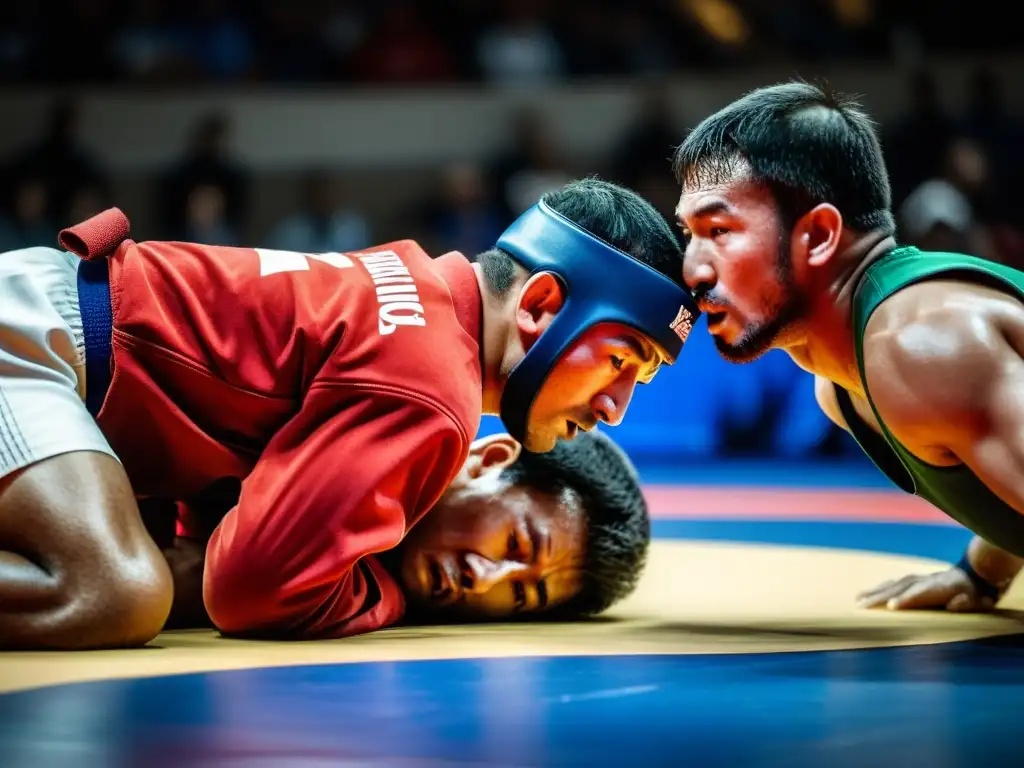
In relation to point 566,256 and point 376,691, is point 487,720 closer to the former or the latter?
point 376,691

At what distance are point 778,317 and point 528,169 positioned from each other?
7915 millimetres

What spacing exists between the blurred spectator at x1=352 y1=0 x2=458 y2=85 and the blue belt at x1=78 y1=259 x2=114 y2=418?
8955 millimetres

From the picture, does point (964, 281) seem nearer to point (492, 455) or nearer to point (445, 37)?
point (492, 455)

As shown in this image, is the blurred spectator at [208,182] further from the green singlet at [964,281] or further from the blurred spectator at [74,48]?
the green singlet at [964,281]

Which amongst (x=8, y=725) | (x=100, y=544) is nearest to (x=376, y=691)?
(x=8, y=725)

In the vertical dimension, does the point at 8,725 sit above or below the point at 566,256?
below

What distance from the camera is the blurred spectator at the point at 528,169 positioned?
10.8 metres

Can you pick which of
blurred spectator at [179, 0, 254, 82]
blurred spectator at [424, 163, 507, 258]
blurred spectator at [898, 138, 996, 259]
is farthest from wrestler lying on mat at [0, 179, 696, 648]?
blurred spectator at [179, 0, 254, 82]

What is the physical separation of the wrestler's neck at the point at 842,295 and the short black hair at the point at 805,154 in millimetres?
43

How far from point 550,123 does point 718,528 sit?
6446 mm

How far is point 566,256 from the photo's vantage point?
351cm

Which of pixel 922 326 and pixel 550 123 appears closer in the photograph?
pixel 922 326

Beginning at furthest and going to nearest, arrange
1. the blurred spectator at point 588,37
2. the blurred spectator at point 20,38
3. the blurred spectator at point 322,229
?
the blurred spectator at point 588,37
the blurred spectator at point 20,38
the blurred spectator at point 322,229

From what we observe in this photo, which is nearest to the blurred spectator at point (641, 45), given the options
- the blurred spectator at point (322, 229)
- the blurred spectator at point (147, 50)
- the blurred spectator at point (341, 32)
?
the blurred spectator at point (341, 32)
